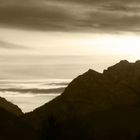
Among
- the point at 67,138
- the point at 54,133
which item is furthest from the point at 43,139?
the point at 67,138

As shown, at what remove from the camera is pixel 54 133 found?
5413 inches

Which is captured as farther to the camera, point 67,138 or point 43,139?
point 67,138

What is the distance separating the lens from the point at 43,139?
141 meters

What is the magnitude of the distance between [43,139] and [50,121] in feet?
19.8

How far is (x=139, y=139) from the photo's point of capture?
149m

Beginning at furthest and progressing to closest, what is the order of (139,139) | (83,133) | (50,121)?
(83,133), (139,139), (50,121)

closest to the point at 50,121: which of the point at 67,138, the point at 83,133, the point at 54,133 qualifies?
the point at 54,133

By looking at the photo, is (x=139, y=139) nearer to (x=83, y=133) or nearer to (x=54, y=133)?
(x=54, y=133)

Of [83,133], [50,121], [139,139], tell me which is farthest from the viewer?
[83,133]

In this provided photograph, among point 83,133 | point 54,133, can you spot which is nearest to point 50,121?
point 54,133

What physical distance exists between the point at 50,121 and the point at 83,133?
167ft

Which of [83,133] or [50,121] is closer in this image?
[50,121]

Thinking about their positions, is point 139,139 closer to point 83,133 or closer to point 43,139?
point 43,139

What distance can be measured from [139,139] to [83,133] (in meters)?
40.2
